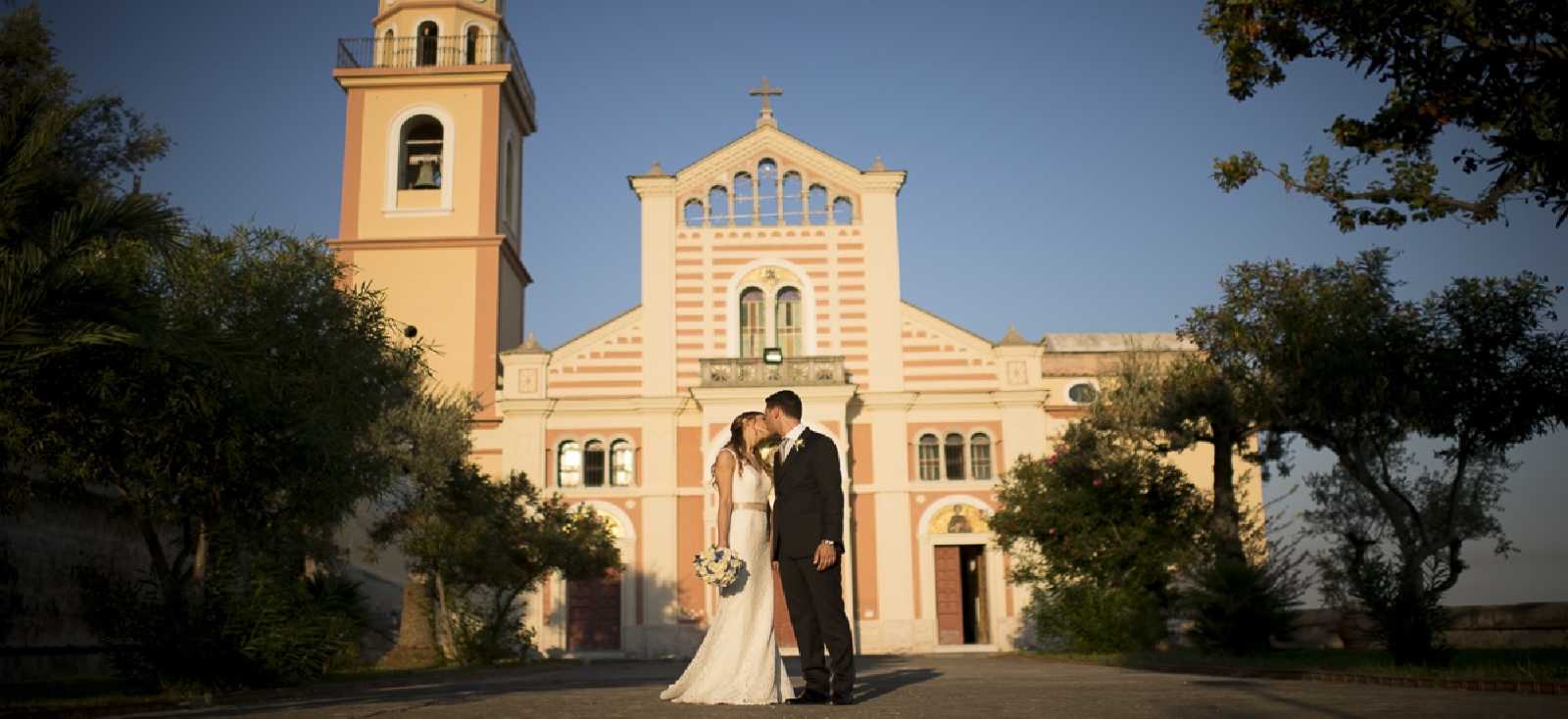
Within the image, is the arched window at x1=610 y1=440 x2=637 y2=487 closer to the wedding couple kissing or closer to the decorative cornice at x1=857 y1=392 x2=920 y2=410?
the decorative cornice at x1=857 y1=392 x2=920 y2=410

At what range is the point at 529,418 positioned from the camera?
34.9m

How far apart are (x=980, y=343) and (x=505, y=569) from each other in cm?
1621

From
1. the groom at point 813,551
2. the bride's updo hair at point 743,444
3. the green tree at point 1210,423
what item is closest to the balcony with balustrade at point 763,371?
the green tree at point 1210,423

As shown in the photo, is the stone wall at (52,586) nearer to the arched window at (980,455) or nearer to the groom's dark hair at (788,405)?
the groom's dark hair at (788,405)

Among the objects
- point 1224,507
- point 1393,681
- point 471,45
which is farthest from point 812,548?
point 471,45

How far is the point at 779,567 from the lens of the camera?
8.57m

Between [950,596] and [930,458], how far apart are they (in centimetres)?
372

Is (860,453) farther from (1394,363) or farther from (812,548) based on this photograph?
(812,548)

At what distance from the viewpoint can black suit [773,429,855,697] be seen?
8.18 meters

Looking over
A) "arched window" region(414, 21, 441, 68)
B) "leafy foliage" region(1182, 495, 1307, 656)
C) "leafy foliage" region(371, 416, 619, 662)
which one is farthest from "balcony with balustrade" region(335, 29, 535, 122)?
"leafy foliage" region(1182, 495, 1307, 656)

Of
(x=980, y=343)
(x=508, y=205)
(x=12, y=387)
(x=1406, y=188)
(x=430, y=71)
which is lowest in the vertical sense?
(x=12, y=387)

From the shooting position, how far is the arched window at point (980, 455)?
114 ft

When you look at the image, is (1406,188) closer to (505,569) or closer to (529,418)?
(505,569)

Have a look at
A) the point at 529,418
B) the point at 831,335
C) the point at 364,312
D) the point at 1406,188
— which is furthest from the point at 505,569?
the point at 1406,188
